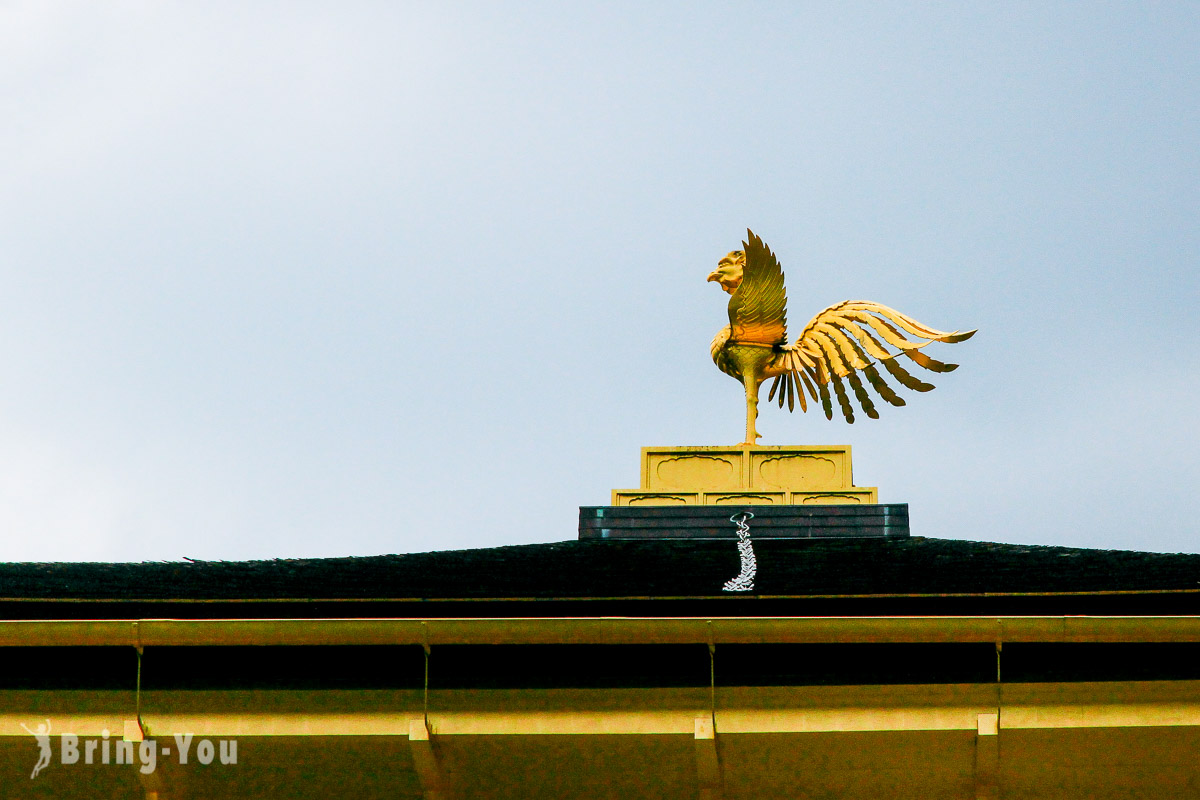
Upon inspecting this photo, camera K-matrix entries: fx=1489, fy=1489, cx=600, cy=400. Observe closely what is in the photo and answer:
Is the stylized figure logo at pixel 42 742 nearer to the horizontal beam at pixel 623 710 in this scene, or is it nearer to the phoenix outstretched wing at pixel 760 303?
the horizontal beam at pixel 623 710

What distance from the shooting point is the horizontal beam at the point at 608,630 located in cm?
977

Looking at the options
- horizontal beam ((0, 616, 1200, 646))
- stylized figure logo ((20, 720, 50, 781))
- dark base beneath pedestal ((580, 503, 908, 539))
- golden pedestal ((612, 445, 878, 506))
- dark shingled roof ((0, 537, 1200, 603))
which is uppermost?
golden pedestal ((612, 445, 878, 506))

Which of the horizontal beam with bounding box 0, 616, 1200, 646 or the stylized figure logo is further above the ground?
the horizontal beam with bounding box 0, 616, 1200, 646

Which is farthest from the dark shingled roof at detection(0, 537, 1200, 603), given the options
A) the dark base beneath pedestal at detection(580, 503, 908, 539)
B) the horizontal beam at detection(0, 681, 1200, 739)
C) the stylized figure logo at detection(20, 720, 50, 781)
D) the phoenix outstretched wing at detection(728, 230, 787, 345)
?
the phoenix outstretched wing at detection(728, 230, 787, 345)

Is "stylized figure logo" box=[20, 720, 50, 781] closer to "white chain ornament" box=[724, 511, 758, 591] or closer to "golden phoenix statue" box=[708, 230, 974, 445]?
"white chain ornament" box=[724, 511, 758, 591]

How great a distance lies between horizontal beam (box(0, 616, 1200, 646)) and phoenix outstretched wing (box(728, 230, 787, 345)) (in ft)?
34.1

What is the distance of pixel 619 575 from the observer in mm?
12406

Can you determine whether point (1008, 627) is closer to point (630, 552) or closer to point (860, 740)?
point (860, 740)

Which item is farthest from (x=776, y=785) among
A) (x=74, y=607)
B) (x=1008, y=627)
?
(x=74, y=607)

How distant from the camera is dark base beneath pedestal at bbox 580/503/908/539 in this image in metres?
17.5

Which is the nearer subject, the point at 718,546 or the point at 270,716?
the point at 270,716

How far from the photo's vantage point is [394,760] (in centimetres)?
1017

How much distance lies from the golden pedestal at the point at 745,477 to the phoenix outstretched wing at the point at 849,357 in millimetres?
1329

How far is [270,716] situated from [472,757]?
1.43 metres
